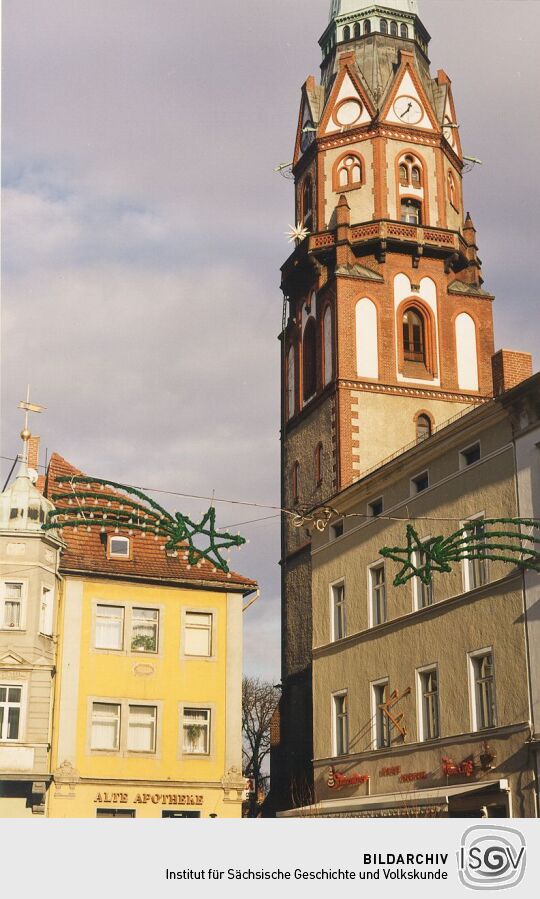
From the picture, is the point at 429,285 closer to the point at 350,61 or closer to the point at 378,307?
the point at 378,307

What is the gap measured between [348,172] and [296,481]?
446 inches

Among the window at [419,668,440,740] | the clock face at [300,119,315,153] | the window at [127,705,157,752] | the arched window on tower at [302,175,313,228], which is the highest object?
the clock face at [300,119,315,153]

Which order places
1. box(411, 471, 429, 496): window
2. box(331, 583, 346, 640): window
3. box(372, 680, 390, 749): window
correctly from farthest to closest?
box(331, 583, 346, 640): window
box(372, 680, 390, 749): window
box(411, 471, 429, 496): window

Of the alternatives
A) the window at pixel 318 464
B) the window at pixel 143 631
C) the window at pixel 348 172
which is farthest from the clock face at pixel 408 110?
A: the window at pixel 143 631

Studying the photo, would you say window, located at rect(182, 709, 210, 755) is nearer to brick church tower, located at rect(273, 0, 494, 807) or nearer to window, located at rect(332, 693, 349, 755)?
window, located at rect(332, 693, 349, 755)

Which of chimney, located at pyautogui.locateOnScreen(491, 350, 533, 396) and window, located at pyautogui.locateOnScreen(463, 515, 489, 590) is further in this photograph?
chimney, located at pyautogui.locateOnScreen(491, 350, 533, 396)

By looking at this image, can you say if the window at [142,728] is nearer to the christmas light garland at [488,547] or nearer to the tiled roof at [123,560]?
the tiled roof at [123,560]

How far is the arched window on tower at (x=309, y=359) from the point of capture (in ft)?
147

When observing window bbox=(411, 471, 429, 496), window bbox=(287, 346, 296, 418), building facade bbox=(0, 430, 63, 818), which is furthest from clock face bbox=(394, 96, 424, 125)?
building facade bbox=(0, 430, 63, 818)

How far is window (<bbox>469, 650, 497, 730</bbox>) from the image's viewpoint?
26.4m

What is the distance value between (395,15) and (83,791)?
110ft

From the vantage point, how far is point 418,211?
46125 mm

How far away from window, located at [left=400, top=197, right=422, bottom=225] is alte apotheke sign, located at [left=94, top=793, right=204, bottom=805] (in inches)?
990
